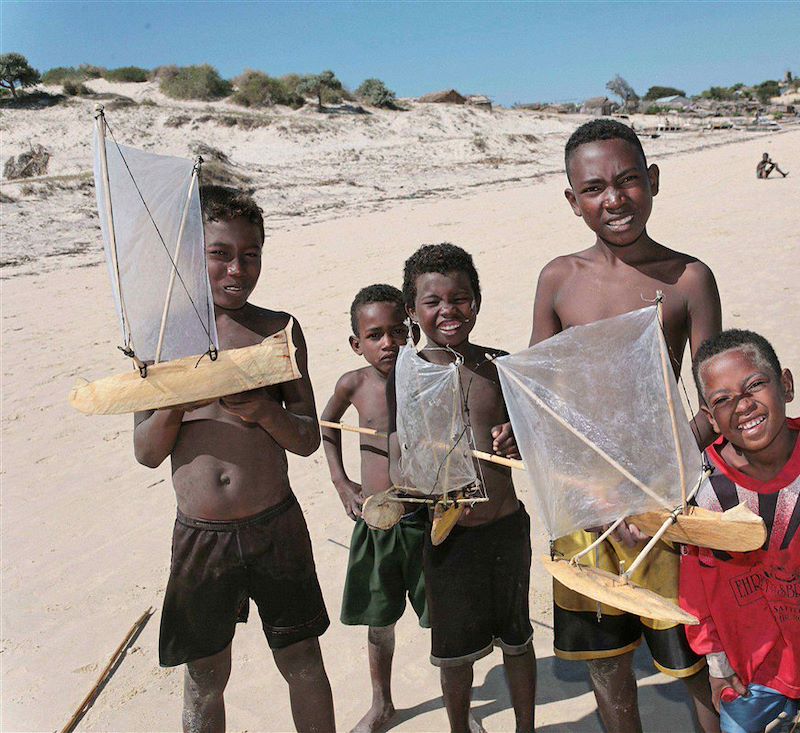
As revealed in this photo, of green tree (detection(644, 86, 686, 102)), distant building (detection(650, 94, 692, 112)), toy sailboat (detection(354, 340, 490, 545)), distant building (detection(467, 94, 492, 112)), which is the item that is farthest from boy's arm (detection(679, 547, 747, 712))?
green tree (detection(644, 86, 686, 102))

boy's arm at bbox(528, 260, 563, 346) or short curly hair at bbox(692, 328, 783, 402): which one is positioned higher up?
boy's arm at bbox(528, 260, 563, 346)

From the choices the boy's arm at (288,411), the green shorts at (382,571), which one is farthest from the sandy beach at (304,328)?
the boy's arm at (288,411)

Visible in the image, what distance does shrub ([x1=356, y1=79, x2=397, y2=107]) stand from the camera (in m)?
30.8

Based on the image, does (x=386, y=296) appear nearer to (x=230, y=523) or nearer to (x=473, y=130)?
(x=230, y=523)

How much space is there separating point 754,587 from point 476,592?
880 mm

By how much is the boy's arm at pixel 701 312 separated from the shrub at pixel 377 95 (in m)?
30.4

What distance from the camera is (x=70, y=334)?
898 cm

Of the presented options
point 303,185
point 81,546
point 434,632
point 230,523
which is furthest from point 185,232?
point 303,185

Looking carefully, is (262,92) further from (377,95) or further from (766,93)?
(766,93)

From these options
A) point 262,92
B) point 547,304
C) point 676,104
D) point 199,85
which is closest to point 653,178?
point 547,304

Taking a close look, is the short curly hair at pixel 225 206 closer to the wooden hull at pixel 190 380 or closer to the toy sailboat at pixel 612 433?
the wooden hull at pixel 190 380

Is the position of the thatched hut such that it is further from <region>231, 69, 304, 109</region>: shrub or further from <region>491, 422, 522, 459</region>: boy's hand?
<region>491, 422, 522, 459</region>: boy's hand

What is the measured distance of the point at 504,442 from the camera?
7.82 ft

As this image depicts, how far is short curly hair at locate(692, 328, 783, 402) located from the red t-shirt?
23cm
